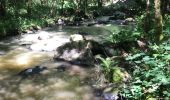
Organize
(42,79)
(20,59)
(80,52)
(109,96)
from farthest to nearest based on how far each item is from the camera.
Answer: (20,59) → (80,52) → (42,79) → (109,96)

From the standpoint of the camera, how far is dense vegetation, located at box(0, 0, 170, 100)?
268 inches

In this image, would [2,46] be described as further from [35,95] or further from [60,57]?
[35,95]

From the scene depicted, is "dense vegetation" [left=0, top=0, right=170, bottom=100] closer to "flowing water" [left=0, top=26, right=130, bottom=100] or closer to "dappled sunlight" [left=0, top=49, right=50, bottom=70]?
"flowing water" [left=0, top=26, right=130, bottom=100]

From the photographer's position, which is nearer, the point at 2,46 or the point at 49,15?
the point at 2,46

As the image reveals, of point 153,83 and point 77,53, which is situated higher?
point 153,83

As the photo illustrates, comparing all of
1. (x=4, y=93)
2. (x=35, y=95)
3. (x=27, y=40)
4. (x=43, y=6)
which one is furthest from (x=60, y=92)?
(x=43, y=6)

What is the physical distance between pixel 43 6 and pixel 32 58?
21.9 meters

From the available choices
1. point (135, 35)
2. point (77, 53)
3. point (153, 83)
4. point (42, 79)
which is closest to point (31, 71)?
→ point (42, 79)

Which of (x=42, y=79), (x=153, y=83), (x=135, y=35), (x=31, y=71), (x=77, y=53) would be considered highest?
(x=153, y=83)

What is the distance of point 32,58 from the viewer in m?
14.8

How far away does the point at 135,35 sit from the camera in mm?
14625

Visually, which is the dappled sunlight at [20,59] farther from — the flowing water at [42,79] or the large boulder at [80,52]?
the large boulder at [80,52]

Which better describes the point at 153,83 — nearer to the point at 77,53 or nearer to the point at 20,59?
the point at 77,53

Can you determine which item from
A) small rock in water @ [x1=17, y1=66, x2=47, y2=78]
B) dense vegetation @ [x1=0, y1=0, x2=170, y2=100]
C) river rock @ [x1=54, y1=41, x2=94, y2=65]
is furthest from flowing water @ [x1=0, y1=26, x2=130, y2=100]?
dense vegetation @ [x1=0, y1=0, x2=170, y2=100]
